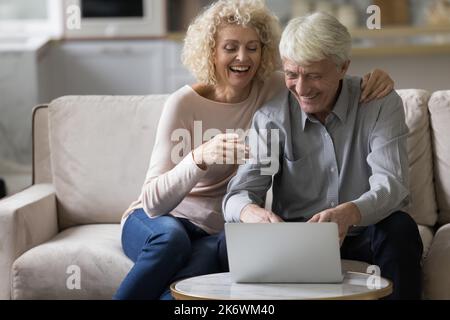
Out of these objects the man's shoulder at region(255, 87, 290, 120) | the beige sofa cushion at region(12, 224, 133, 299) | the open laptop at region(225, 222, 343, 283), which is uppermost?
the man's shoulder at region(255, 87, 290, 120)

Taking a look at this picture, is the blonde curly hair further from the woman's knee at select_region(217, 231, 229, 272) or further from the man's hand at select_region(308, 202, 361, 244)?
the man's hand at select_region(308, 202, 361, 244)

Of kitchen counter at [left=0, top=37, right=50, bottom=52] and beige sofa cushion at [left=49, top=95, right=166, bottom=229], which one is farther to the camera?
kitchen counter at [left=0, top=37, right=50, bottom=52]

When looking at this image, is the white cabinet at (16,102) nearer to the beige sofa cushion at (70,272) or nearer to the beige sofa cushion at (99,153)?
the beige sofa cushion at (99,153)

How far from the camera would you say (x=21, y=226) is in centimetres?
245

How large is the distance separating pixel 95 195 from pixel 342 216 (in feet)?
3.51

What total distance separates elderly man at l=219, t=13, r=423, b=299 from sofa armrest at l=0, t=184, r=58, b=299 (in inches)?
25.5

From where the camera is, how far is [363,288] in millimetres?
1723

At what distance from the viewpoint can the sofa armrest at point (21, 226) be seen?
2.41 meters

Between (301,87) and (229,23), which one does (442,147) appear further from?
(229,23)

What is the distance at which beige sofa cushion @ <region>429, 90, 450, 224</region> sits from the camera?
2551 millimetres

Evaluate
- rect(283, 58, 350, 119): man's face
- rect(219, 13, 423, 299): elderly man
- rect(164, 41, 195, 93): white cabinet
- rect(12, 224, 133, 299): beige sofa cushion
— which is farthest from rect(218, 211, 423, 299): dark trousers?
rect(164, 41, 195, 93): white cabinet

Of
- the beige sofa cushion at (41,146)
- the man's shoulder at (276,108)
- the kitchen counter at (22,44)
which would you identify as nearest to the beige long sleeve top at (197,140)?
the man's shoulder at (276,108)

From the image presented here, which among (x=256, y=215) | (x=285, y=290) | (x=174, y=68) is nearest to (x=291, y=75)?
(x=256, y=215)
